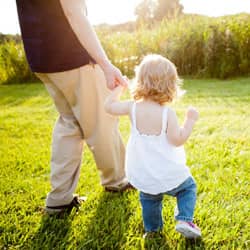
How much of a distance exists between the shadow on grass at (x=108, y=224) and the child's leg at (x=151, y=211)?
16 cm

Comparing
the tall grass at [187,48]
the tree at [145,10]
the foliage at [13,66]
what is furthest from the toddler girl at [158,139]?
the tree at [145,10]

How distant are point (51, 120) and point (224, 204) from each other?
3.12 meters

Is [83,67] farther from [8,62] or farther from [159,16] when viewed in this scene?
[159,16]

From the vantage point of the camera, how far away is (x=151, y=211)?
228 centimetres

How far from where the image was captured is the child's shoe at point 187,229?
2.16 meters

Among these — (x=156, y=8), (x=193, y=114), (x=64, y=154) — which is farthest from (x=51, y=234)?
(x=156, y=8)

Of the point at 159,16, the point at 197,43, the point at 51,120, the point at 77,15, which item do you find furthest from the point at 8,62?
the point at 159,16

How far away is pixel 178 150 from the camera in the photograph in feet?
7.12

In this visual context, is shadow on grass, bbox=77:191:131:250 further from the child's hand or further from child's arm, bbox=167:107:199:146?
the child's hand

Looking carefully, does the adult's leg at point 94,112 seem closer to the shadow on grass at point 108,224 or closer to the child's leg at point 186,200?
the shadow on grass at point 108,224

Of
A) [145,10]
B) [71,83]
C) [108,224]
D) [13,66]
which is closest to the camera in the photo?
[71,83]

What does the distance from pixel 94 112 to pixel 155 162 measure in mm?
571

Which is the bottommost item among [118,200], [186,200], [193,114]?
[118,200]

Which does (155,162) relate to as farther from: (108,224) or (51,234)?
(51,234)
